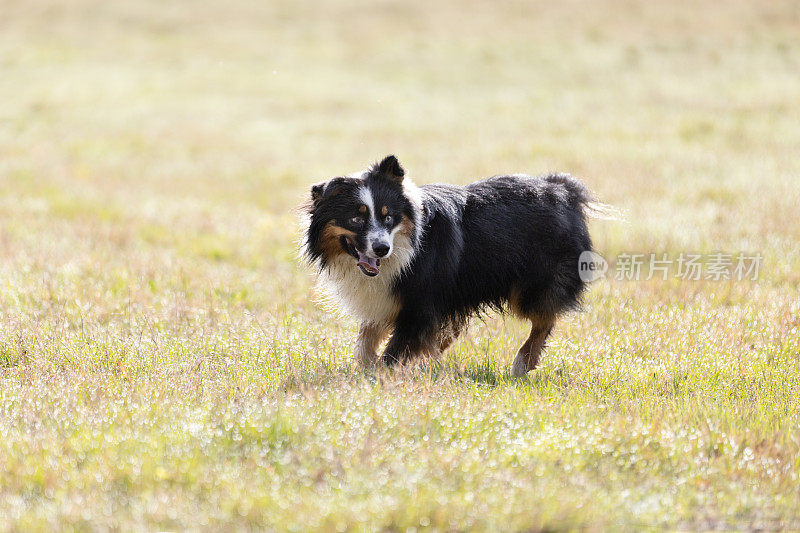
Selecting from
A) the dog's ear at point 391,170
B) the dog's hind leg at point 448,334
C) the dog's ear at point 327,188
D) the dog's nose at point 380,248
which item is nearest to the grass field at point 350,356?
the dog's hind leg at point 448,334

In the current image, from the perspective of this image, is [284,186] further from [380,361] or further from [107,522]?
[107,522]

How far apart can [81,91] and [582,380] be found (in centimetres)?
2474

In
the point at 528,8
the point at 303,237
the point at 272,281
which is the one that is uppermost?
the point at 528,8

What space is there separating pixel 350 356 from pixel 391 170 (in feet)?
4.55

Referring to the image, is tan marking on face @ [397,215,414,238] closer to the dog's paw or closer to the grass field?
the grass field

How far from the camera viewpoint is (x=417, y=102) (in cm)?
2408

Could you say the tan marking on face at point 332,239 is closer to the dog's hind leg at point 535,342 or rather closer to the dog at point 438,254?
the dog at point 438,254

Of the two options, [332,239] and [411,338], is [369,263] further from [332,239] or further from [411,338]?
[411,338]

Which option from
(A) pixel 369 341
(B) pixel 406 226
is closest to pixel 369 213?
(B) pixel 406 226

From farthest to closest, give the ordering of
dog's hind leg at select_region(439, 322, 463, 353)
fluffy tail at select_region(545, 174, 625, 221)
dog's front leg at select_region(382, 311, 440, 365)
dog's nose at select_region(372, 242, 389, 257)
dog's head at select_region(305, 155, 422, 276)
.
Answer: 1. fluffy tail at select_region(545, 174, 625, 221)
2. dog's hind leg at select_region(439, 322, 463, 353)
3. dog's front leg at select_region(382, 311, 440, 365)
4. dog's head at select_region(305, 155, 422, 276)
5. dog's nose at select_region(372, 242, 389, 257)

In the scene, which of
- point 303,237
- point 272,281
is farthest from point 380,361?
point 272,281

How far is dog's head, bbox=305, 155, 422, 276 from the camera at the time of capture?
5.54 meters

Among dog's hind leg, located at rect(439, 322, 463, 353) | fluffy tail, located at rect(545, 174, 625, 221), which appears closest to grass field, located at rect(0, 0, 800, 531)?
dog's hind leg, located at rect(439, 322, 463, 353)

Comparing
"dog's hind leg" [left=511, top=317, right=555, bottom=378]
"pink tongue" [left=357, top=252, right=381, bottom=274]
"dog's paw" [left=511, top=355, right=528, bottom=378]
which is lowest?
"dog's paw" [left=511, top=355, right=528, bottom=378]
